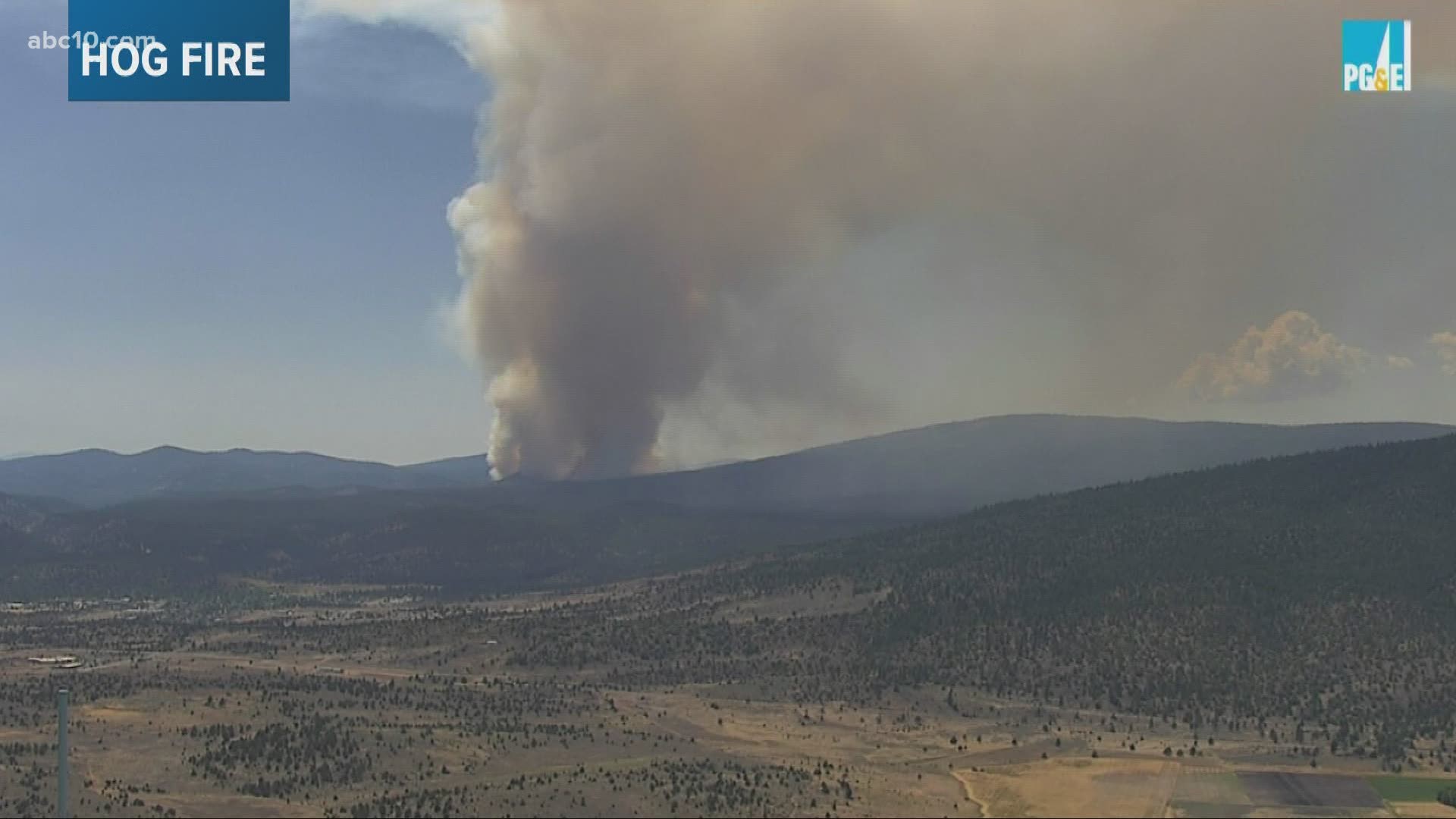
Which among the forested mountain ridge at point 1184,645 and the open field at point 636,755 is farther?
the forested mountain ridge at point 1184,645

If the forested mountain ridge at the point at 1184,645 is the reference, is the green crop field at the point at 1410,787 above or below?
below

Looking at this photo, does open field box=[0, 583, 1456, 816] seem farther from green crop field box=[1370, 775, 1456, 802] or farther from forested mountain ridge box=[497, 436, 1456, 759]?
forested mountain ridge box=[497, 436, 1456, 759]

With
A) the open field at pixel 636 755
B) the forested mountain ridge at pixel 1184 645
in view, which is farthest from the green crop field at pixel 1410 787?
the forested mountain ridge at pixel 1184 645

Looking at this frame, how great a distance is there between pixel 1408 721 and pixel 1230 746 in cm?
2347

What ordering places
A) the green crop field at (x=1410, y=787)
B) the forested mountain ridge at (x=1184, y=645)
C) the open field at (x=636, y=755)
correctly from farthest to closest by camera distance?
1. the forested mountain ridge at (x=1184, y=645)
2. the green crop field at (x=1410, y=787)
3. the open field at (x=636, y=755)

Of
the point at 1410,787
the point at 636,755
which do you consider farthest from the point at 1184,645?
the point at 636,755

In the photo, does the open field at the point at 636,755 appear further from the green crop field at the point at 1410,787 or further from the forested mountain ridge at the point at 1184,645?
the forested mountain ridge at the point at 1184,645

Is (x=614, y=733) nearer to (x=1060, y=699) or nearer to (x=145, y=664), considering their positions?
(x=1060, y=699)

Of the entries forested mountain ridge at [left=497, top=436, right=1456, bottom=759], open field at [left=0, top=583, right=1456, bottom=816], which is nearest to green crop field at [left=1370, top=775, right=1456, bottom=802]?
open field at [left=0, top=583, right=1456, bottom=816]

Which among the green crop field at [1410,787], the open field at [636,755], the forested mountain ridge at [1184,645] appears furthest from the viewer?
the forested mountain ridge at [1184,645]

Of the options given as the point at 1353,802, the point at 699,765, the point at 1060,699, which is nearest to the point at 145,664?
the point at 699,765

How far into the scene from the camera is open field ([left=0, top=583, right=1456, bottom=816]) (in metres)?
100

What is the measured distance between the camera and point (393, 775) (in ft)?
360

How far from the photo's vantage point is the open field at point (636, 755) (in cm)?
10031
